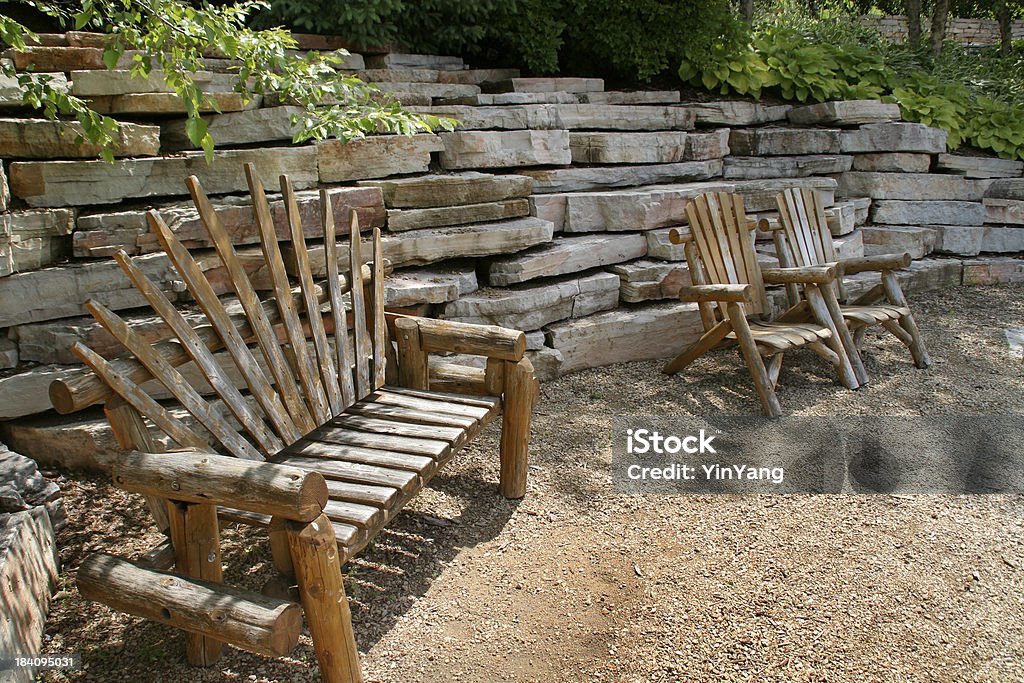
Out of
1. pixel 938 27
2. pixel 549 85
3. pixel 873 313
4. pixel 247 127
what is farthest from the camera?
pixel 938 27

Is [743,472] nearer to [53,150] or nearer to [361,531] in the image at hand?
[361,531]

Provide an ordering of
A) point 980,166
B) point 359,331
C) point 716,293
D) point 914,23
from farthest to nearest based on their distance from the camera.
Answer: point 914,23, point 980,166, point 716,293, point 359,331

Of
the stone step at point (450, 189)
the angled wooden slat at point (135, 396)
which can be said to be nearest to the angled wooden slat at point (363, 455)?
the angled wooden slat at point (135, 396)

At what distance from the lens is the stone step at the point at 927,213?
6.62 meters

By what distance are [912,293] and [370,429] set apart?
492 cm

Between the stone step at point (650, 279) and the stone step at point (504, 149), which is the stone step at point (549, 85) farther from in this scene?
the stone step at point (650, 279)

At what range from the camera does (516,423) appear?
132 inches

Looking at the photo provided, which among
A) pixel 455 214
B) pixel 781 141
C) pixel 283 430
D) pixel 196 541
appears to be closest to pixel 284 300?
pixel 283 430

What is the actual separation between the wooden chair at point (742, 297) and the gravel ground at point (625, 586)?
37.7 inches

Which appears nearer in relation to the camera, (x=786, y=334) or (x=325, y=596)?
(x=325, y=596)

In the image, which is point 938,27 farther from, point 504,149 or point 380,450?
point 380,450

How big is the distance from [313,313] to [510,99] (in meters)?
2.85

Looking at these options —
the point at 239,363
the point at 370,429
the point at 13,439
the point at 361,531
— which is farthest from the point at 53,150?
the point at 361,531

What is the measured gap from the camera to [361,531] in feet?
7.61
